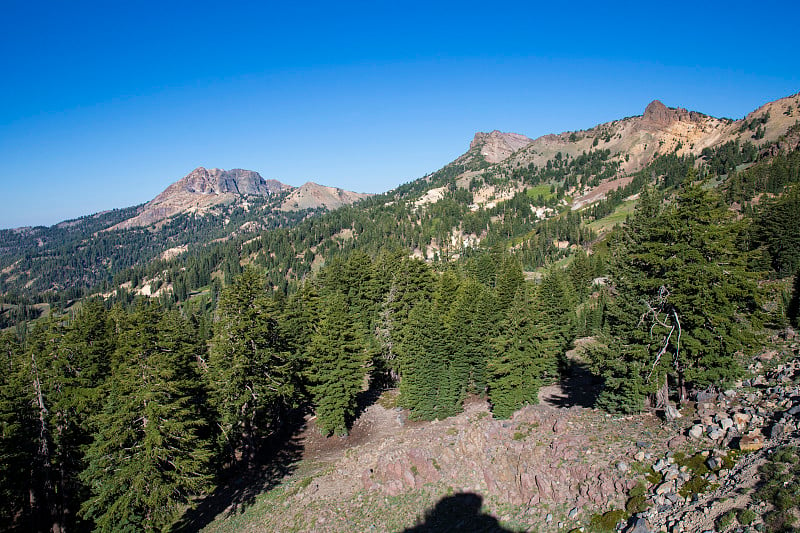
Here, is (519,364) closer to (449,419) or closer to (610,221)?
(449,419)

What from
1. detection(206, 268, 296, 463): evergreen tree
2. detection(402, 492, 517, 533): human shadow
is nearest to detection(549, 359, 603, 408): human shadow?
detection(402, 492, 517, 533): human shadow

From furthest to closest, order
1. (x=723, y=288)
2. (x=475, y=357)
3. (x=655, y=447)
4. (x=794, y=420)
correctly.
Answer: (x=475, y=357) < (x=723, y=288) < (x=655, y=447) < (x=794, y=420)

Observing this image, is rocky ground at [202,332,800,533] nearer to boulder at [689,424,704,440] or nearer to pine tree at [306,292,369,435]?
boulder at [689,424,704,440]

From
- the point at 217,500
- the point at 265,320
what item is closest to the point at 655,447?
the point at 265,320

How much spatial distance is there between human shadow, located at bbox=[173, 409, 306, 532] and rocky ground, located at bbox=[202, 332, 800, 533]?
1.55 feet

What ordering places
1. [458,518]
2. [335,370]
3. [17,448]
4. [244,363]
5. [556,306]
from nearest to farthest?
[458,518], [17,448], [244,363], [335,370], [556,306]

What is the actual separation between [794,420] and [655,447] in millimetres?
5438

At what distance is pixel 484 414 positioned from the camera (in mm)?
35781

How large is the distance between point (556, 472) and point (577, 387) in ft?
83.0

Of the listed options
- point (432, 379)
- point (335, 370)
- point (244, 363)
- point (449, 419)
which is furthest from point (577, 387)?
point (244, 363)

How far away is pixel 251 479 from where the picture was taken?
106 feet

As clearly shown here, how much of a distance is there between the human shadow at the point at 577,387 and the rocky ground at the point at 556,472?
297 inches

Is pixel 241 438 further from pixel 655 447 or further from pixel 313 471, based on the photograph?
pixel 655 447

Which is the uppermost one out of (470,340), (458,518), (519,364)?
(470,340)
